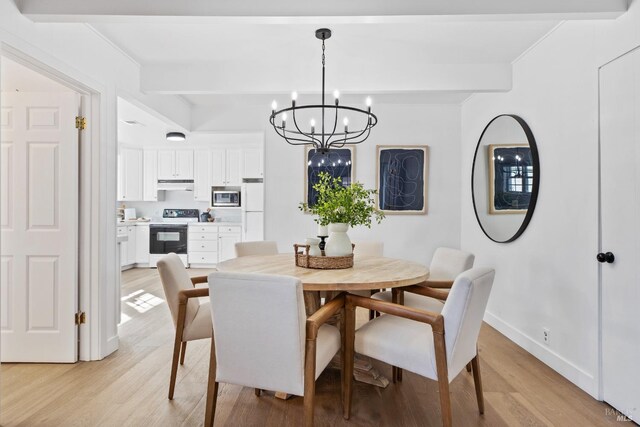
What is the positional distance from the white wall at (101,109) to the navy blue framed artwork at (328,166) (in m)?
2.12

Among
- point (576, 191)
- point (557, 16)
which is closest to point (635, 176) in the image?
point (576, 191)

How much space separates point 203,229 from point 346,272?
4824 mm

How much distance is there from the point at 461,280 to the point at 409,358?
1.53 ft

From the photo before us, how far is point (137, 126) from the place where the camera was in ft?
18.1

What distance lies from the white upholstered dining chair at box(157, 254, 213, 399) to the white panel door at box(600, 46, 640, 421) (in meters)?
2.37

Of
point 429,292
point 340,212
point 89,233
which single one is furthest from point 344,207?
point 89,233

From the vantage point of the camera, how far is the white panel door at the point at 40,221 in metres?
2.58

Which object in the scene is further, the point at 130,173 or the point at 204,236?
the point at 130,173

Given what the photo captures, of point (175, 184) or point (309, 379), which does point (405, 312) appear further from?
point (175, 184)

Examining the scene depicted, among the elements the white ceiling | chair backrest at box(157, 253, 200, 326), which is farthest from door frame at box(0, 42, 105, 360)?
chair backrest at box(157, 253, 200, 326)

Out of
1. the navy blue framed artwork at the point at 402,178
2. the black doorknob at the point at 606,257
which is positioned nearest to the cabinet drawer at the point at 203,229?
the navy blue framed artwork at the point at 402,178

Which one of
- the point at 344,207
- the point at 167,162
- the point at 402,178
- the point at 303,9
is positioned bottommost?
the point at 344,207

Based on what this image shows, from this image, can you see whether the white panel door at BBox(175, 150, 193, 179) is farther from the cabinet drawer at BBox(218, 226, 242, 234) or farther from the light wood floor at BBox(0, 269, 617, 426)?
the light wood floor at BBox(0, 269, 617, 426)

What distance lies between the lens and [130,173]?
6.58 metres
